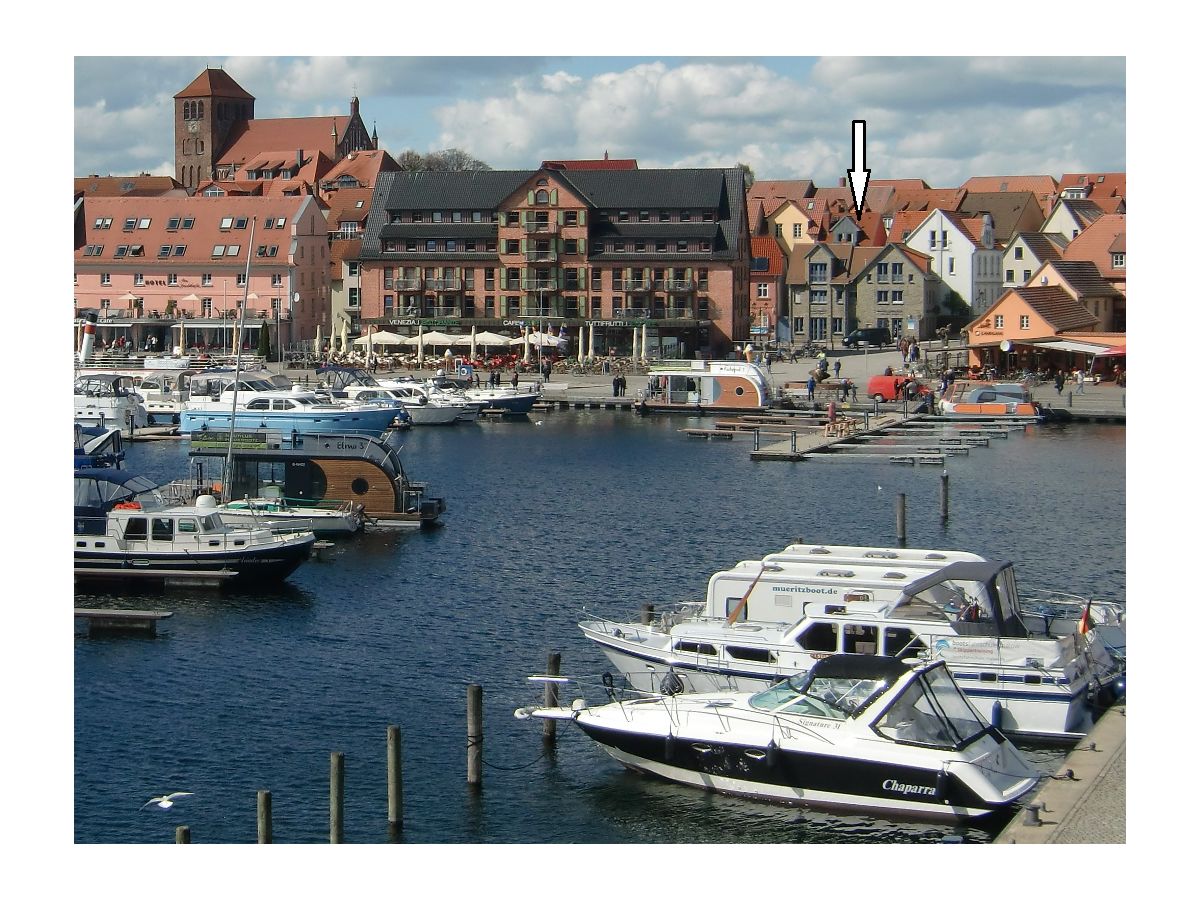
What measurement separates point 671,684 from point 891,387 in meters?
66.7

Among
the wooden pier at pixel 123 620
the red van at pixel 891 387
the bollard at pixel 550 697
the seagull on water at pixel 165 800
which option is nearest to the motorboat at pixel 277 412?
the red van at pixel 891 387

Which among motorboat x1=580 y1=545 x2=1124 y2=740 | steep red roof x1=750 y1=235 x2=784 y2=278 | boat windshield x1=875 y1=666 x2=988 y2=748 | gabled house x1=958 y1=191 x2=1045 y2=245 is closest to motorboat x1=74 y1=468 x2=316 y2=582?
motorboat x1=580 y1=545 x2=1124 y2=740

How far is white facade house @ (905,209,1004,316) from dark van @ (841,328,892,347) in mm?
9272

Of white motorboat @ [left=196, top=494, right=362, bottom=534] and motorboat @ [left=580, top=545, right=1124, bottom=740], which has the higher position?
white motorboat @ [left=196, top=494, right=362, bottom=534]

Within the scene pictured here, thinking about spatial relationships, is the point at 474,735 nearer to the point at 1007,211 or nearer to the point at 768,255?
the point at 768,255

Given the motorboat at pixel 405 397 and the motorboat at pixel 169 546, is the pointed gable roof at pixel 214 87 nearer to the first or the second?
the motorboat at pixel 405 397

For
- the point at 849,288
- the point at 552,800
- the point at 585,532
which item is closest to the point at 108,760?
the point at 552,800

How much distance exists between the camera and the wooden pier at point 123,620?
143 ft

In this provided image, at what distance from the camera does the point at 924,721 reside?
30.0 metres

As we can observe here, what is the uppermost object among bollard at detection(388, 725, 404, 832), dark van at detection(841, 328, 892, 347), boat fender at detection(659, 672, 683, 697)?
dark van at detection(841, 328, 892, 347)

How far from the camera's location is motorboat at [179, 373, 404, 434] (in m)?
87.0

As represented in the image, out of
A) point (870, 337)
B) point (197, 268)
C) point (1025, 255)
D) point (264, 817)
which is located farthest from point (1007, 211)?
point (264, 817)

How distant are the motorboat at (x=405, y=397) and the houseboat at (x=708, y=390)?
10.4m

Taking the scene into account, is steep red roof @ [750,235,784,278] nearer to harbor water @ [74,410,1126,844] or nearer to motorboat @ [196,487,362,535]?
harbor water @ [74,410,1126,844]
